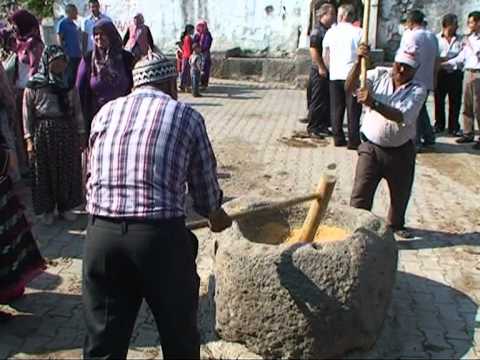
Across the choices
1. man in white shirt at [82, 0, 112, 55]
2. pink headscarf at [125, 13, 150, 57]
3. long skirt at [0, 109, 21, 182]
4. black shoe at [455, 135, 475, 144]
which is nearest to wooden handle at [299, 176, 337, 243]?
long skirt at [0, 109, 21, 182]

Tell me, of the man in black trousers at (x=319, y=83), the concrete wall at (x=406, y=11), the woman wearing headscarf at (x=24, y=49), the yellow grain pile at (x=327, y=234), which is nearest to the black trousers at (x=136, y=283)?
the yellow grain pile at (x=327, y=234)

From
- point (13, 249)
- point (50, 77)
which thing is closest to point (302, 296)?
point (13, 249)

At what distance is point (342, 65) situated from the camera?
8.32 m

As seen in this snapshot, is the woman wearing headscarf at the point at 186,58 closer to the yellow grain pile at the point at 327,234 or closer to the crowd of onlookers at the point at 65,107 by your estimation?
the crowd of onlookers at the point at 65,107

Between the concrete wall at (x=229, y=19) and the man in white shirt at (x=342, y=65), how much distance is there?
621 centimetres

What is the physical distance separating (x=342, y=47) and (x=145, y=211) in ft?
19.9

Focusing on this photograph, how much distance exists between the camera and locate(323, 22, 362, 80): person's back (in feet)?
26.8

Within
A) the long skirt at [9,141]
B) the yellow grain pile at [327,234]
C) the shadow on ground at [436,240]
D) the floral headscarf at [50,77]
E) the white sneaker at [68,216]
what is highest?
the floral headscarf at [50,77]

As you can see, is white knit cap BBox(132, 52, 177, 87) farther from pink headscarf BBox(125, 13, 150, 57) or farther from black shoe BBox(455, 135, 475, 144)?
black shoe BBox(455, 135, 475, 144)

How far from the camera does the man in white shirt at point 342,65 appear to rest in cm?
821

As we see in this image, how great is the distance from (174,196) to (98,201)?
13.8 inches

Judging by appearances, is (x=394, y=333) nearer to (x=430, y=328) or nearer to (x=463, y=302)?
(x=430, y=328)

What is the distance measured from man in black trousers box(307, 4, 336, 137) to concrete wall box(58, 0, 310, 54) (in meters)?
5.51

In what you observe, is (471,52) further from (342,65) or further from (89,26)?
(89,26)
